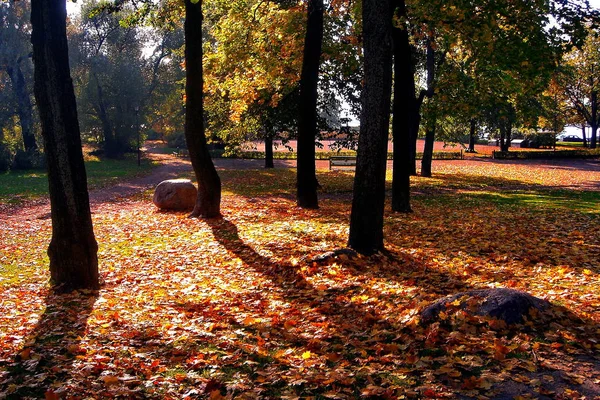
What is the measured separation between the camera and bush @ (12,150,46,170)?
34.4 m

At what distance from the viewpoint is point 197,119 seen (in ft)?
47.0

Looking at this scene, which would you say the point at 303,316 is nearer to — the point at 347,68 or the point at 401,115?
the point at 401,115

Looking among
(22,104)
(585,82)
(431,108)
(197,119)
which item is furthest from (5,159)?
(585,82)

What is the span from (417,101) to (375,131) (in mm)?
17191

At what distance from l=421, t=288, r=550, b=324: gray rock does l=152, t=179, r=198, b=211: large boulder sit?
40.1ft

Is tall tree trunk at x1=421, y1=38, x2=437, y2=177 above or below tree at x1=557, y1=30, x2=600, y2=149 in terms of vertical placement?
below

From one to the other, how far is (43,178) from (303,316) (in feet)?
90.3

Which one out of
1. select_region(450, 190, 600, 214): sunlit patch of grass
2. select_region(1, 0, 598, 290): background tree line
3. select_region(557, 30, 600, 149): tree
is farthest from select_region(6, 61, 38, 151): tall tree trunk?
select_region(557, 30, 600, 149): tree

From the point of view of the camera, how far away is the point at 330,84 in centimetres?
2594

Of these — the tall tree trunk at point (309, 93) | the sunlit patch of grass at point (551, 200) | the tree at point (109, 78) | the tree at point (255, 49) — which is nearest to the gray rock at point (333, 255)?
the tall tree trunk at point (309, 93)

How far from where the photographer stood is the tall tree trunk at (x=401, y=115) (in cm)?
1390

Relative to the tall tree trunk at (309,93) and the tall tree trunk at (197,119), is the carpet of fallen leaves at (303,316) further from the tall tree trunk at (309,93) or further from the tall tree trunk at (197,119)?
the tall tree trunk at (309,93)

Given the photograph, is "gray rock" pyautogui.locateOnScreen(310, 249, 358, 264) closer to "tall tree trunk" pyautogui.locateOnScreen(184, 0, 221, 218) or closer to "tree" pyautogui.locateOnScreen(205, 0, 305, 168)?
"tall tree trunk" pyautogui.locateOnScreen(184, 0, 221, 218)

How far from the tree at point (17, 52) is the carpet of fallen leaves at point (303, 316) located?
2754 cm
